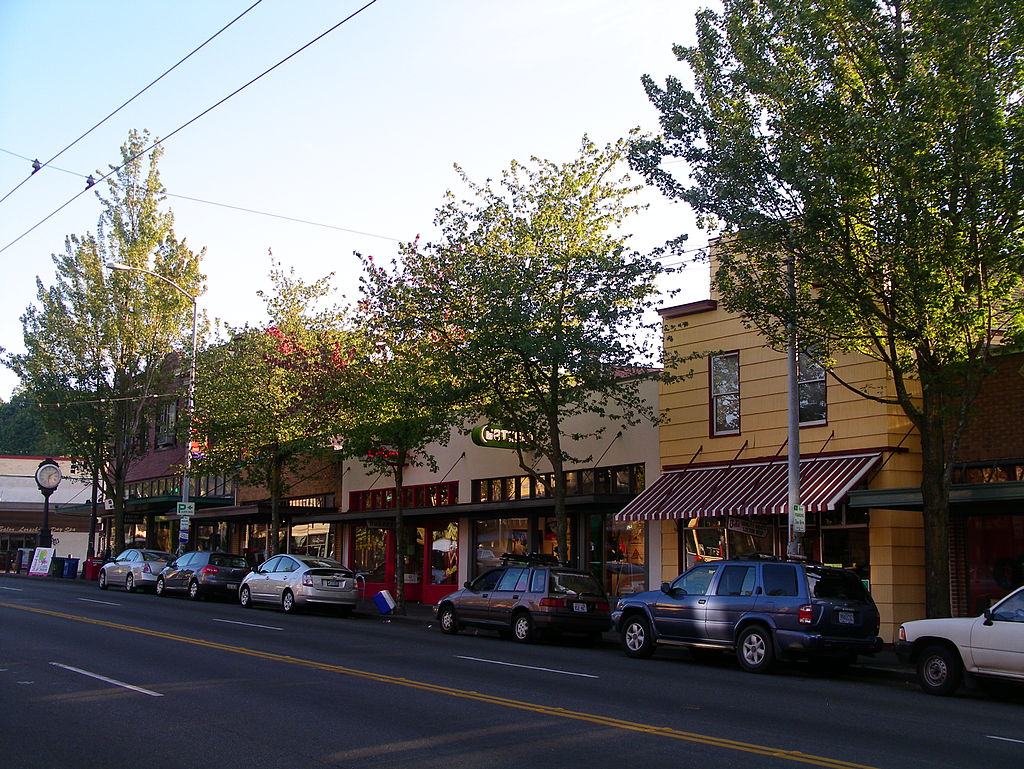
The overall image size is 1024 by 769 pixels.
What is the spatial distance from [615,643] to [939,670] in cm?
838

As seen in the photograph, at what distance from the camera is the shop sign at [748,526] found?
2131cm

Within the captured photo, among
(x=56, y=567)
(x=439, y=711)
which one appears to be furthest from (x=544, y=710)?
(x=56, y=567)

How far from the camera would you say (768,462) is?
2197 cm

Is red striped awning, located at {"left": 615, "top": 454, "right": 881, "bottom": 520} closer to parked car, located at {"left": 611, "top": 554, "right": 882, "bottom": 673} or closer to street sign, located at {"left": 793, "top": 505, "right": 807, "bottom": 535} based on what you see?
Answer: street sign, located at {"left": 793, "top": 505, "right": 807, "bottom": 535}

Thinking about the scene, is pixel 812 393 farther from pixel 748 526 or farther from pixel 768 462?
pixel 748 526

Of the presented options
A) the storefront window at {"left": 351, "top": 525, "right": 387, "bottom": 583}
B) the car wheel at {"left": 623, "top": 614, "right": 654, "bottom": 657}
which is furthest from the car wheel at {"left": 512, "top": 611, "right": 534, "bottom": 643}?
the storefront window at {"left": 351, "top": 525, "right": 387, "bottom": 583}

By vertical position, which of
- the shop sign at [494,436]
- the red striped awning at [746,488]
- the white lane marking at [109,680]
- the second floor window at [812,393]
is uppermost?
the second floor window at [812,393]

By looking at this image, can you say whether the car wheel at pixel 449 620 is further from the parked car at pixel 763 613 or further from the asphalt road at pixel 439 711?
the parked car at pixel 763 613

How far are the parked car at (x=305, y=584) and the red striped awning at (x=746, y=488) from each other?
25.3ft

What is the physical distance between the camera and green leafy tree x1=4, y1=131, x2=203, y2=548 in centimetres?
3897

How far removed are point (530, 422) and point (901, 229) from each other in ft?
35.9

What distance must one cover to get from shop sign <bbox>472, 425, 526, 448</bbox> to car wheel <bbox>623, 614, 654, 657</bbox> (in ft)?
28.2

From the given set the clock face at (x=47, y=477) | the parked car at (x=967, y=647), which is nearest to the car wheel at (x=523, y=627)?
the parked car at (x=967, y=647)

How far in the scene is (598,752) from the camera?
862 cm
